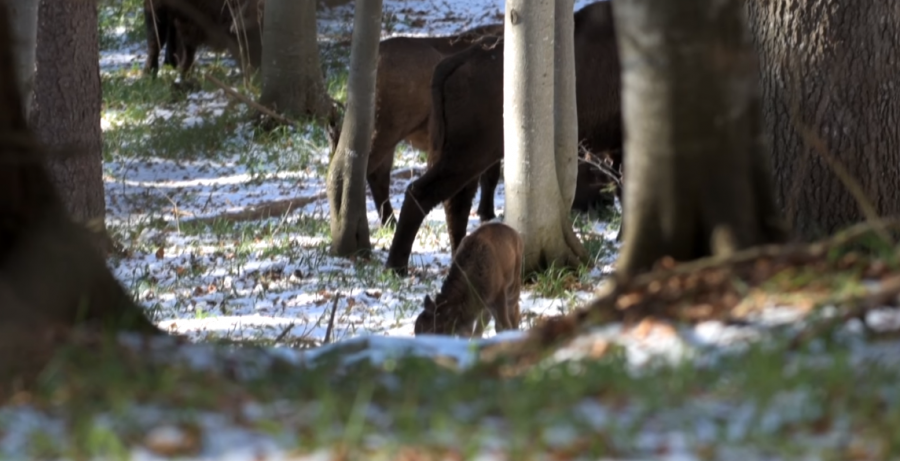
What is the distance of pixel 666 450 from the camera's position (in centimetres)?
302

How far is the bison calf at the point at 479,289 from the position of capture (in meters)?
7.64

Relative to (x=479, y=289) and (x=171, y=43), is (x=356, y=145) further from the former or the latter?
(x=171, y=43)

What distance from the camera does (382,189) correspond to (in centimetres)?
1301

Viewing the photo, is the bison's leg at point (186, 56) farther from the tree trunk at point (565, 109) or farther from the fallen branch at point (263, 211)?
the tree trunk at point (565, 109)

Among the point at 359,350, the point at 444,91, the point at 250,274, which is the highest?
the point at 444,91

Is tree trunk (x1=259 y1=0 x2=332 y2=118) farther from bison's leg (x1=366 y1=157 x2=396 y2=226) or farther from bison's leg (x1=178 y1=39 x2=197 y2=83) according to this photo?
bison's leg (x1=366 y1=157 x2=396 y2=226)

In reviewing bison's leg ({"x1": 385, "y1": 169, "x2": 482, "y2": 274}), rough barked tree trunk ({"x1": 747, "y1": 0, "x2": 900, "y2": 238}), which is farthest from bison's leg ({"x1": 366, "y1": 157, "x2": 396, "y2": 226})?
rough barked tree trunk ({"x1": 747, "y1": 0, "x2": 900, "y2": 238})

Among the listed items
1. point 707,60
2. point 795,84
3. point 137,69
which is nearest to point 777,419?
point 707,60

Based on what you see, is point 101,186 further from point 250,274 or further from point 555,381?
point 555,381

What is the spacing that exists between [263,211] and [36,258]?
377 inches

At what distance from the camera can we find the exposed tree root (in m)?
4.04

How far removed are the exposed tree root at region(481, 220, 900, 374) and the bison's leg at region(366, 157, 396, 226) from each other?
28.1ft

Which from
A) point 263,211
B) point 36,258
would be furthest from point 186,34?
point 36,258

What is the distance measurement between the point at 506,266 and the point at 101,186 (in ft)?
14.3
